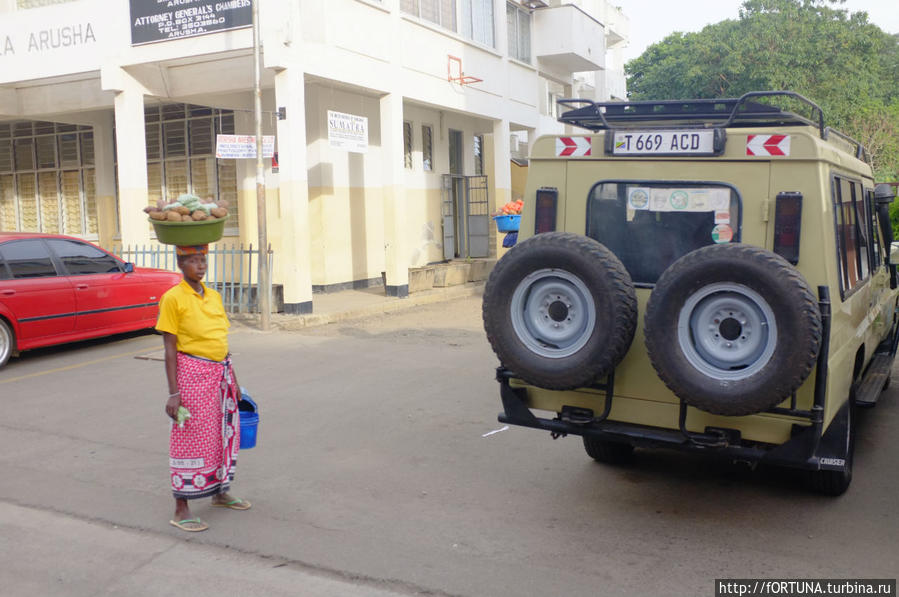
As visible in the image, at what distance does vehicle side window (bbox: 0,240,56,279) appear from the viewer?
9.88m

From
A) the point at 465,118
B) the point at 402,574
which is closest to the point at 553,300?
the point at 402,574

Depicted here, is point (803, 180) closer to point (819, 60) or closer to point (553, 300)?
point (553, 300)

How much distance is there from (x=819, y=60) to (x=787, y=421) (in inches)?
1303

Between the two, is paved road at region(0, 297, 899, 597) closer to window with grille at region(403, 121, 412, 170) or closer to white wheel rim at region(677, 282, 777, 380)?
white wheel rim at region(677, 282, 777, 380)

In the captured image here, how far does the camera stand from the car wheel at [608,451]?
5.79 meters

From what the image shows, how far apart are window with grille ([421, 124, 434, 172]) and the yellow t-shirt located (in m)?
15.0

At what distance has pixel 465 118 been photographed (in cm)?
2127

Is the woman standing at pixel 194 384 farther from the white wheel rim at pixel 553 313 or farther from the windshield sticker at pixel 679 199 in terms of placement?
the windshield sticker at pixel 679 199

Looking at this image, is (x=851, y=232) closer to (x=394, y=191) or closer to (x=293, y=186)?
(x=293, y=186)

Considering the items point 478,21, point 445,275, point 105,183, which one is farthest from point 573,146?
point 105,183

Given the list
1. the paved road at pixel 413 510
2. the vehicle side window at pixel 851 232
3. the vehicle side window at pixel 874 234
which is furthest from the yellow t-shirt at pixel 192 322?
the vehicle side window at pixel 874 234

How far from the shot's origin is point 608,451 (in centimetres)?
582

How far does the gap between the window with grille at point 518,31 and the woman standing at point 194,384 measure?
16668 millimetres

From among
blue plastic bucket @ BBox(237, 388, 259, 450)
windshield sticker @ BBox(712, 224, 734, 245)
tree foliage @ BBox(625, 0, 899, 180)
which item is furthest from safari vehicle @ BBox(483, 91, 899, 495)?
tree foliage @ BBox(625, 0, 899, 180)
